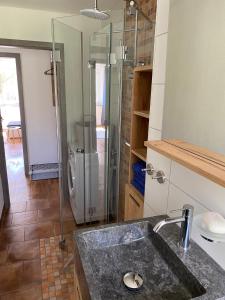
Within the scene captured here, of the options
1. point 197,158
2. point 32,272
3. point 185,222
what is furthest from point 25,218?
point 197,158

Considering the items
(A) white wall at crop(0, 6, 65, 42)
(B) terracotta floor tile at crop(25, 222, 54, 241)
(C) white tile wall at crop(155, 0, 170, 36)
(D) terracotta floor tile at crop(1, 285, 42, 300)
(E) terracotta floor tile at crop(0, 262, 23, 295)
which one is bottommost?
(D) terracotta floor tile at crop(1, 285, 42, 300)

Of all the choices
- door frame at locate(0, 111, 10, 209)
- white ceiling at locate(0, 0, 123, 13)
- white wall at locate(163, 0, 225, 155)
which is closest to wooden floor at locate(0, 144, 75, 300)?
door frame at locate(0, 111, 10, 209)

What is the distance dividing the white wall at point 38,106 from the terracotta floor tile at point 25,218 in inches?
55.2

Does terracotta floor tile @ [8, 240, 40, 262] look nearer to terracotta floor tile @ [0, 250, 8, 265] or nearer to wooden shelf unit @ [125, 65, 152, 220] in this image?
terracotta floor tile @ [0, 250, 8, 265]

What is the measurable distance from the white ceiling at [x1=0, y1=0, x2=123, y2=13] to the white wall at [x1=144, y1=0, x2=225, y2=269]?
1.30 meters

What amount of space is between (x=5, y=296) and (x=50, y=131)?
9.14 feet

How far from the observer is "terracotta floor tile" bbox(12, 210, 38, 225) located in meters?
2.73

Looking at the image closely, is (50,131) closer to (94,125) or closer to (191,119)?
(94,125)

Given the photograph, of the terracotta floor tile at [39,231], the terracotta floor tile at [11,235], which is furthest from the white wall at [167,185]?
the terracotta floor tile at [11,235]

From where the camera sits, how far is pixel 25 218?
282cm

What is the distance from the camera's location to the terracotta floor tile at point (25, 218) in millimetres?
2734

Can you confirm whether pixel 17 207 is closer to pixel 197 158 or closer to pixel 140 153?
pixel 140 153

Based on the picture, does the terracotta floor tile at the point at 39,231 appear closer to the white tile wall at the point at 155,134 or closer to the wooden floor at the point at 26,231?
the wooden floor at the point at 26,231

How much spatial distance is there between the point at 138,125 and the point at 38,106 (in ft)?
8.79
